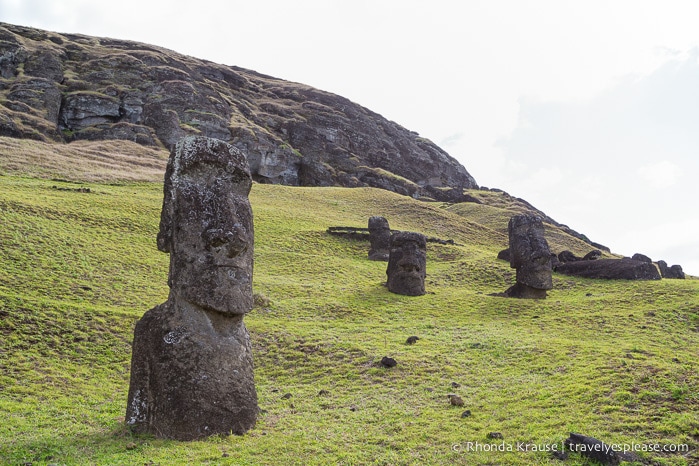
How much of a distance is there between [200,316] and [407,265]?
1865cm

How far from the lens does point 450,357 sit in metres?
16.2

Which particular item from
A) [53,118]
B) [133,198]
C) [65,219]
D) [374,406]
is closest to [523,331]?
[374,406]

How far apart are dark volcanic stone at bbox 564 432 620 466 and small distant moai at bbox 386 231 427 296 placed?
1889 centimetres

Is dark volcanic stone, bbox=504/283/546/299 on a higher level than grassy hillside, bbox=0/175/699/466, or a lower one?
higher

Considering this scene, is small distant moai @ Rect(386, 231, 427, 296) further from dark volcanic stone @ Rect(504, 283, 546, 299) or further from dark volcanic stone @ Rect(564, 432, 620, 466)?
dark volcanic stone @ Rect(564, 432, 620, 466)

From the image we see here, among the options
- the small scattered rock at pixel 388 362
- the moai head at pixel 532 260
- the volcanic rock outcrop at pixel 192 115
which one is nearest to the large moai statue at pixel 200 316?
the small scattered rock at pixel 388 362

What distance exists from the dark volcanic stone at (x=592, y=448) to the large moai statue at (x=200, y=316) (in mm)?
5987

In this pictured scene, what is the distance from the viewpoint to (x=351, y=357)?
53.3 feet

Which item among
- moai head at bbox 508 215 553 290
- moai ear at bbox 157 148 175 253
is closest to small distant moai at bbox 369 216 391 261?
moai head at bbox 508 215 553 290

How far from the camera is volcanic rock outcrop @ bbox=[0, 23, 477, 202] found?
90438mm

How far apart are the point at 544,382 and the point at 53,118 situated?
9529 centimetres

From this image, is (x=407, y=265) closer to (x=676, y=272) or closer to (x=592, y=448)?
(x=592, y=448)

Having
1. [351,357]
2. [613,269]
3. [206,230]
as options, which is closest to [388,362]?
[351,357]

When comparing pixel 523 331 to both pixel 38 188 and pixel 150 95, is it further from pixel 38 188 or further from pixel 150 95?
pixel 150 95
